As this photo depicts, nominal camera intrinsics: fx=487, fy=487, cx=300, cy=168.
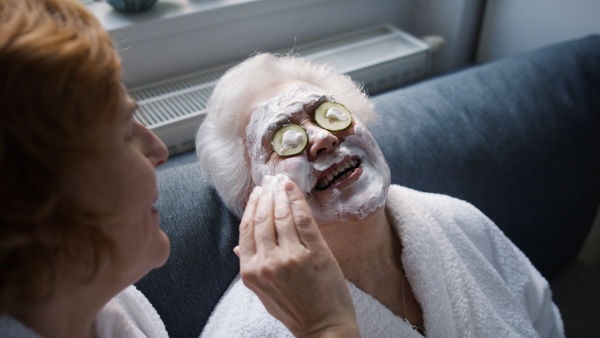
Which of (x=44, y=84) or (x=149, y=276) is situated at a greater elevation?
(x=44, y=84)

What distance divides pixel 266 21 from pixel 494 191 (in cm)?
106

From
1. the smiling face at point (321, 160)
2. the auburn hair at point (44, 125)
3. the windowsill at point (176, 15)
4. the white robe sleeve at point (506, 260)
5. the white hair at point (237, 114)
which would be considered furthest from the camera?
the windowsill at point (176, 15)

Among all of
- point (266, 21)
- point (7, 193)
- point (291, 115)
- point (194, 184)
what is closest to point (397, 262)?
point (291, 115)

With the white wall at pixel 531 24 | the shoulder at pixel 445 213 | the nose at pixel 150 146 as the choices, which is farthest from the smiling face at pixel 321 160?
the white wall at pixel 531 24

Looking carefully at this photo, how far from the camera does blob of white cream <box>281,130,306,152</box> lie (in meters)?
1.12

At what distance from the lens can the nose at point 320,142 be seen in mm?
1099

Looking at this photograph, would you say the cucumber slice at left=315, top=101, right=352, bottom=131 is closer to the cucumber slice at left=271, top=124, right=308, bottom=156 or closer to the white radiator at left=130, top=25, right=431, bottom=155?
the cucumber slice at left=271, top=124, right=308, bottom=156

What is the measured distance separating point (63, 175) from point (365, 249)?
2.50ft

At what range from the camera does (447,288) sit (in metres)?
1.24

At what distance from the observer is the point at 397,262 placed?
128 centimetres

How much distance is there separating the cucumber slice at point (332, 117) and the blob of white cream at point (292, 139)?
66mm

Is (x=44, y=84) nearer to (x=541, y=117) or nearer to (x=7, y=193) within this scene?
(x=7, y=193)

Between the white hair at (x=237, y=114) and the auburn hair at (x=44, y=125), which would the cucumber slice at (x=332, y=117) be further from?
the auburn hair at (x=44, y=125)

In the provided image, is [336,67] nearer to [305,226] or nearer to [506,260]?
[506,260]
